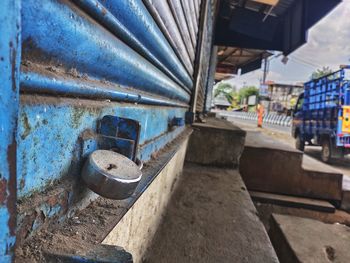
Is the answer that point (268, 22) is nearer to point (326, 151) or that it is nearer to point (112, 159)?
point (326, 151)

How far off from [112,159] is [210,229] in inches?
57.3

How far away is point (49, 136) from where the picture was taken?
25.3 inches

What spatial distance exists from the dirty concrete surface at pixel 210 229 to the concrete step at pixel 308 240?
428mm

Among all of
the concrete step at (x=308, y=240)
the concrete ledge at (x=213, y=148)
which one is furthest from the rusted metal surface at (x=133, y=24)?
the concrete ledge at (x=213, y=148)

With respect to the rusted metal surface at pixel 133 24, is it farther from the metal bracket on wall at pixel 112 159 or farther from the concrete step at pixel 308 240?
the concrete step at pixel 308 240

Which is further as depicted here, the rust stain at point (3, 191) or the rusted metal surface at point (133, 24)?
the rusted metal surface at point (133, 24)

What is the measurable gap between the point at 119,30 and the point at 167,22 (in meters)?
0.84

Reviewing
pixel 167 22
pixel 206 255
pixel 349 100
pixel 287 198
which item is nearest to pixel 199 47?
pixel 167 22

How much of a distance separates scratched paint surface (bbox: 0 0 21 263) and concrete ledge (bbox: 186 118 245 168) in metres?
3.52

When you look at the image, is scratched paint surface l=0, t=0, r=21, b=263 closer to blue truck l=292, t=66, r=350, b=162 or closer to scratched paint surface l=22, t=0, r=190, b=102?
scratched paint surface l=22, t=0, r=190, b=102

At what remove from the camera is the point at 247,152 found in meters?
4.31

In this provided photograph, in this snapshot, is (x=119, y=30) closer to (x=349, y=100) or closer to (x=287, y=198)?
(x=287, y=198)

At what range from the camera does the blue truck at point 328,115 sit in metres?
8.48

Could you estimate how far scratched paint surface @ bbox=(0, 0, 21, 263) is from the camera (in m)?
0.42
